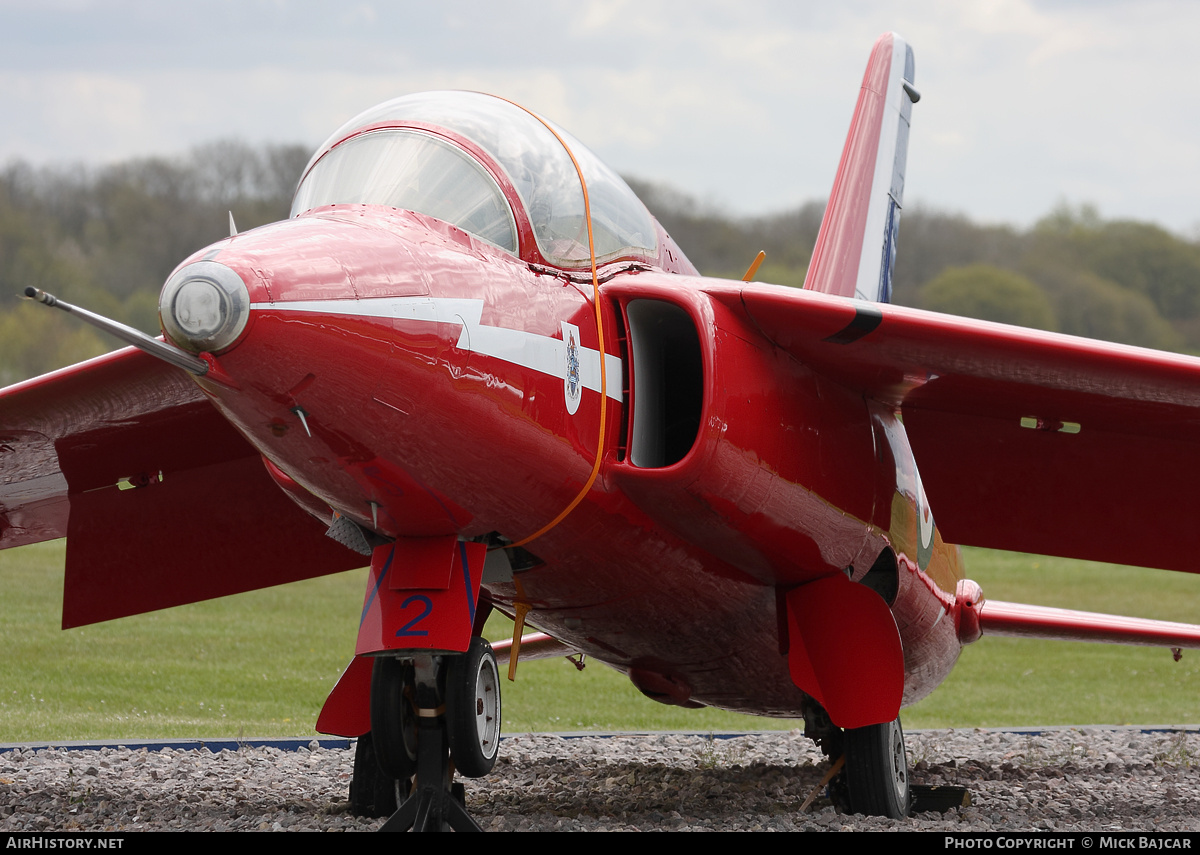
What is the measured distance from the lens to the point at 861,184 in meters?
8.59

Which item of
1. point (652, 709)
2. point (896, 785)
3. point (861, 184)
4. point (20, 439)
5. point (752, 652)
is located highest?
point (861, 184)

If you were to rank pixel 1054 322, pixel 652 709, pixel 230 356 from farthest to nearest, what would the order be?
pixel 1054 322
pixel 652 709
pixel 230 356

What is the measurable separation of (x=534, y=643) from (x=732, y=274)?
3296 cm

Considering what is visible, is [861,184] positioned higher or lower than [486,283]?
higher

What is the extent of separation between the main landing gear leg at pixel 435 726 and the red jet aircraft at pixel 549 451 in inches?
0.5

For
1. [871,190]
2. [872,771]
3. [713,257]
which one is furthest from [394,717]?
[713,257]

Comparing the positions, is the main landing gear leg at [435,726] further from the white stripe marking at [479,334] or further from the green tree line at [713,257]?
the green tree line at [713,257]

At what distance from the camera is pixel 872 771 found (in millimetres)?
6172

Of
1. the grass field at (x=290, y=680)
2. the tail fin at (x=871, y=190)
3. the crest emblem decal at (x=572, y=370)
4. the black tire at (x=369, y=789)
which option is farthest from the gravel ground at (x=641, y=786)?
the tail fin at (x=871, y=190)

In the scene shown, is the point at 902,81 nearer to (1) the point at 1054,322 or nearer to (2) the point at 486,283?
→ (2) the point at 486,283

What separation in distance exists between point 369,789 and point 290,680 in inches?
389

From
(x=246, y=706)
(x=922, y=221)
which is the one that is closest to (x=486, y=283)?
(x=246, y=706)

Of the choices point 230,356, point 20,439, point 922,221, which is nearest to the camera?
point 230,356

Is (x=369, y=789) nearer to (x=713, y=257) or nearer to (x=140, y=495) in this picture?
(x=140, y=495)
